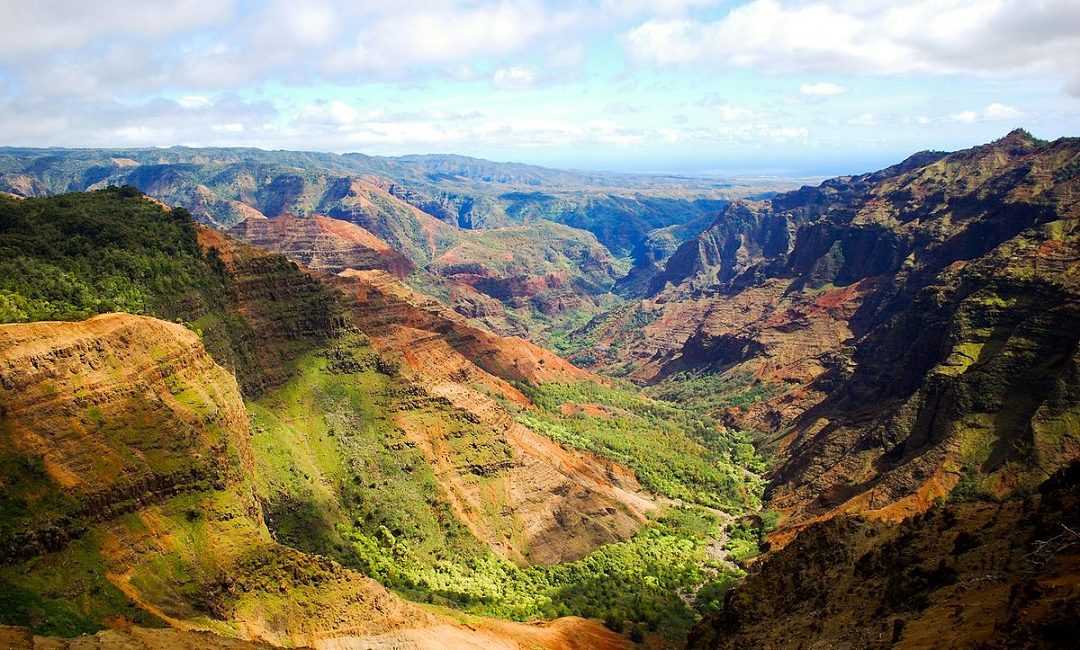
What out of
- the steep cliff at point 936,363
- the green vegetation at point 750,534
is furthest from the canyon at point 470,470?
the green vegetation at point 750,534

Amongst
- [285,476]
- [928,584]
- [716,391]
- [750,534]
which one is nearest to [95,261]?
[285,476]

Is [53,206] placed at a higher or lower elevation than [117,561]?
higher

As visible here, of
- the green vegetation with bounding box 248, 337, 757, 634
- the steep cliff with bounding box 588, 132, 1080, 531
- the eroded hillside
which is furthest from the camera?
the steep cliff with bounding box 588, 132, 1080, 531

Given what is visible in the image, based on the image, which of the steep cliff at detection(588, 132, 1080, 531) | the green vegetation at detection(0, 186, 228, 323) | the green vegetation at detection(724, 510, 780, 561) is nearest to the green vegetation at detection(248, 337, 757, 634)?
the green vegetation at detection(724, 510, 780, 561)

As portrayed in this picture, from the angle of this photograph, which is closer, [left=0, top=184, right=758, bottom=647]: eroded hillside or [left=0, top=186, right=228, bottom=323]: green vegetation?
[left=0, top=184, right=758, bottom=647]: eroded hillside

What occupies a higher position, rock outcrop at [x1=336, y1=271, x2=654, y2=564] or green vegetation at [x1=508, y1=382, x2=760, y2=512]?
rock outcrop at [x1=336, y1=271, x2=654, y2=564]

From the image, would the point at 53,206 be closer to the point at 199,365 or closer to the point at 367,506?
the point at 199,365

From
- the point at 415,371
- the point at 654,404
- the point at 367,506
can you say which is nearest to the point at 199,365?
the point at 367,506

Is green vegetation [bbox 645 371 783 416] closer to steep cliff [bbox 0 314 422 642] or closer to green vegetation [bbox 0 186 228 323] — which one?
green vegetation [bbox 0 186 228 323]

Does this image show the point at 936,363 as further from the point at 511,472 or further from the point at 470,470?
the point at 470,470
